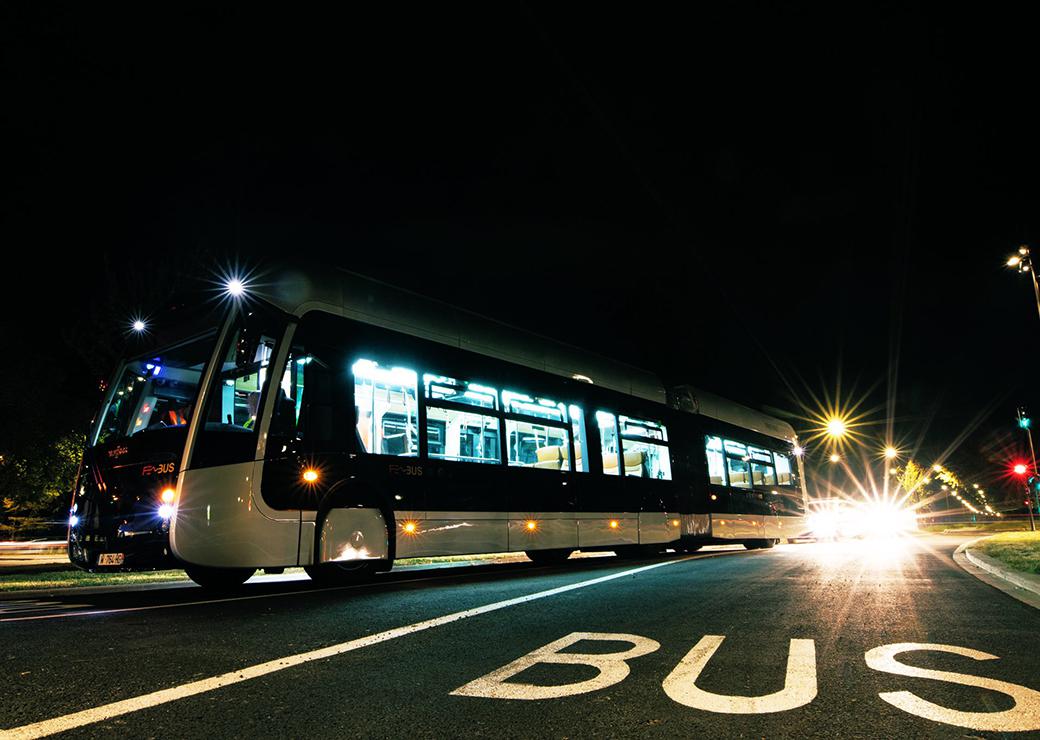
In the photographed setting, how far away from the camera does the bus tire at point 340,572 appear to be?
871 centimetres

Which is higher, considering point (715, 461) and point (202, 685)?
point (715, 461)

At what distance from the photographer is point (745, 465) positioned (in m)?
19.8

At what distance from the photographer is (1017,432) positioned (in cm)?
4050

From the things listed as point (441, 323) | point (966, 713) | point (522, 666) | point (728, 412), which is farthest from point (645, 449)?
point (966, 713)

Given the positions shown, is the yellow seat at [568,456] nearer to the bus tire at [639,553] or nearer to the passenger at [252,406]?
the bus tire at [639,553]

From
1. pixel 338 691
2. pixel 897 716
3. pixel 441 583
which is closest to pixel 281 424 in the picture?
pixel 441 583

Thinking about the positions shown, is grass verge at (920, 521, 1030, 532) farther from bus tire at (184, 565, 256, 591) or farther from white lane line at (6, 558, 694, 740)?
white lane line at (6, 558, 694, 740)

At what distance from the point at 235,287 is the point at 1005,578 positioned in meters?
11.2

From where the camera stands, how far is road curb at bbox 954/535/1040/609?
8227mm

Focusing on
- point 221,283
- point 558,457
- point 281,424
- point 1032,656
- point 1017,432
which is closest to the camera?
point 1032,656

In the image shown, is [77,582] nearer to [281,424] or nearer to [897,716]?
[281,424]

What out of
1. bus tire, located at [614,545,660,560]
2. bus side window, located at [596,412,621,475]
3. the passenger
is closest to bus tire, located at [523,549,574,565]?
bus tire, located at [614,545,660,560]

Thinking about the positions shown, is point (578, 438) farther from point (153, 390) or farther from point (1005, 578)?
point (153, 390)

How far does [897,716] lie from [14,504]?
34.2 metres
